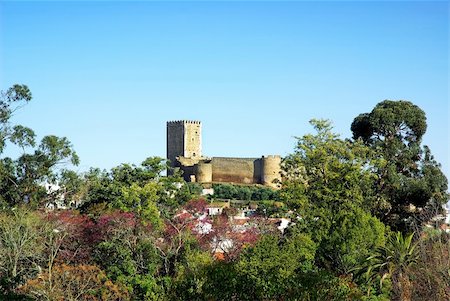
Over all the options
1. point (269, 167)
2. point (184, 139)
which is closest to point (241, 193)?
point (269, 167)

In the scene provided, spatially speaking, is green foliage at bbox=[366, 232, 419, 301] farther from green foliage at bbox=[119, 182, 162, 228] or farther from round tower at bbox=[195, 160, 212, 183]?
round tower at bbox=[195, 160, 212, 183]

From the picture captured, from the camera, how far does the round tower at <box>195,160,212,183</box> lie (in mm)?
89475

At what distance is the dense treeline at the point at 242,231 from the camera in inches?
791

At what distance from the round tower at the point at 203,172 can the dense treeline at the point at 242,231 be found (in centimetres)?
5244

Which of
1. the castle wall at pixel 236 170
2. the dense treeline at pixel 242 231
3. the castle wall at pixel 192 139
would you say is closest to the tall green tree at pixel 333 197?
the dense treeline at pixel 242 231

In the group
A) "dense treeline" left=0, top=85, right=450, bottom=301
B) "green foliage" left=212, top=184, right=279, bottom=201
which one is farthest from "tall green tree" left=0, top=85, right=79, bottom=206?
"green foliage" left=212, top=184, right=279, bottom=201

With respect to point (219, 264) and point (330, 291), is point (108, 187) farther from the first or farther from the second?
point (330, 291)

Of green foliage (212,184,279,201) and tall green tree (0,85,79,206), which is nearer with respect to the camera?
tall green tree (0,85,79,206)

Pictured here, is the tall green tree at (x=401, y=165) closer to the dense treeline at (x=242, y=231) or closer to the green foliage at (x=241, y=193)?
the dense treeline at (x=242, y=231)

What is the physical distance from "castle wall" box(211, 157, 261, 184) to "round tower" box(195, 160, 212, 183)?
30.8 inches

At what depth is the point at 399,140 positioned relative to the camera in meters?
33.0

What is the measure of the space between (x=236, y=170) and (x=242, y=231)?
207ft

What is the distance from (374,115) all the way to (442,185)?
4.25 meters

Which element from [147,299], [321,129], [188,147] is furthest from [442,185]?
[188,147]
